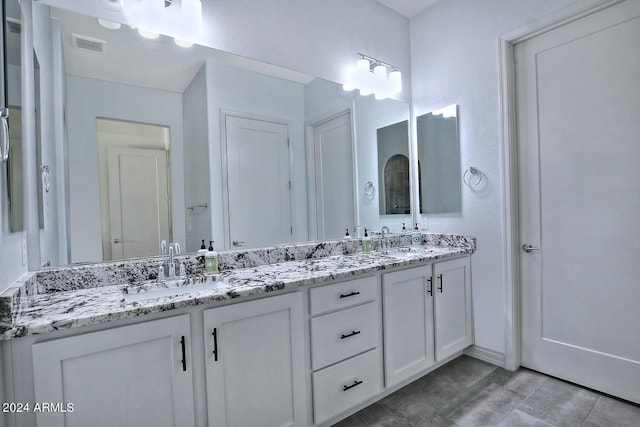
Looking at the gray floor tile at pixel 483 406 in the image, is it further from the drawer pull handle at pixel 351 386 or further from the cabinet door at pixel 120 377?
the cabinet door at pixel 120 377

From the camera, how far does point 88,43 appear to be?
4.83 feet

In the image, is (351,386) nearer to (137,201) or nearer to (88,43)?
(137,201)

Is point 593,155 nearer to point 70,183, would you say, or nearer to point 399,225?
point 399,225

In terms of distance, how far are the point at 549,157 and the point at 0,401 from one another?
2.80 meters

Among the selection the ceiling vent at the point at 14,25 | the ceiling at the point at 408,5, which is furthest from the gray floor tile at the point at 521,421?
the ceiling at the point at 408,5

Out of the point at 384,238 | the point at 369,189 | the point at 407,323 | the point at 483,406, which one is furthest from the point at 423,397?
the point at 369,189

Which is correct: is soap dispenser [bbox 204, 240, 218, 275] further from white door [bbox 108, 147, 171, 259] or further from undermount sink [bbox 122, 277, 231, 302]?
white door [bbox 108, 147, 171, 259]

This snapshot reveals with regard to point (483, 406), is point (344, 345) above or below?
above

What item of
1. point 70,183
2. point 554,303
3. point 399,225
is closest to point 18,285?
point 70,183

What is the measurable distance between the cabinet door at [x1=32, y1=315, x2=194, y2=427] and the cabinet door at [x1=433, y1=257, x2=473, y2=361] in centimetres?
159

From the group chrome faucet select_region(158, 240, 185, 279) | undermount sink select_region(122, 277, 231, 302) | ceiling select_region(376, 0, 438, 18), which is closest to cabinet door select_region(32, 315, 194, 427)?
undermount sink select_region(122, 277, 231, 302)

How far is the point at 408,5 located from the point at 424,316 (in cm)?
245

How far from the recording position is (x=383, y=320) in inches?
70.1

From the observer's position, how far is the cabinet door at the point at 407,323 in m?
1.80
